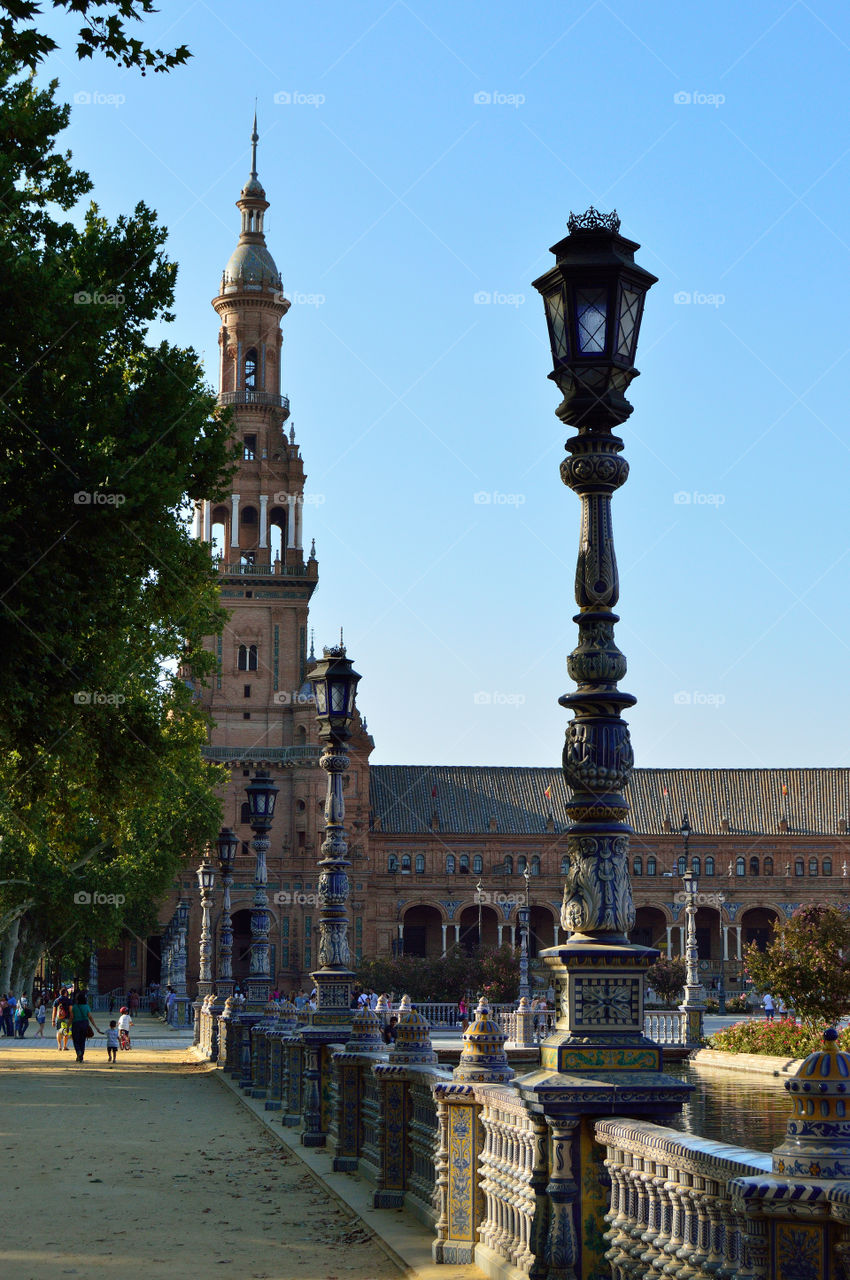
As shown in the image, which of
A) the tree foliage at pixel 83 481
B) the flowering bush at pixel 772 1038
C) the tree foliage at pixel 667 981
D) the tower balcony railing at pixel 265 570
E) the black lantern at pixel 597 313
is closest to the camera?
the black lantern at pixel 597 313

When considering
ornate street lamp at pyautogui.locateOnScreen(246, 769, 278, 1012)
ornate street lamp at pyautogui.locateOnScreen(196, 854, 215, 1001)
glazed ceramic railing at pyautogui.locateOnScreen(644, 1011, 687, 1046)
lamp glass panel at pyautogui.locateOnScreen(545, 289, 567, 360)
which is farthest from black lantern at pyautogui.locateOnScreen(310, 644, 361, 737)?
glazed ceramic railing at pyautogui.locateOnScreen(644, 1011, 687, 1046)

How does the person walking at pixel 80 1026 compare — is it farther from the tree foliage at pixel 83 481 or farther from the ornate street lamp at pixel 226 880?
the tree foliage at pixel 83 481

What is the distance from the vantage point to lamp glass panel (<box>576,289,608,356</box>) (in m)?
8.54

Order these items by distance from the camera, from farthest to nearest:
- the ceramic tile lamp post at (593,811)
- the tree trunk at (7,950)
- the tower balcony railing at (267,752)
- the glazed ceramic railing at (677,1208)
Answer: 1. the tower balcony railing at (267,752)
2. the tree trunk at (7,950)
3. the ceramic tile lamp post at (593,811)
4. the glazed ceramic railing at (677,1208)

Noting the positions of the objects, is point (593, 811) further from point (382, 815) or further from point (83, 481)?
point (382, 815)

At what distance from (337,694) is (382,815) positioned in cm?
8364

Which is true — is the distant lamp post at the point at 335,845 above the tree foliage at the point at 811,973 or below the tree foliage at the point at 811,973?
above

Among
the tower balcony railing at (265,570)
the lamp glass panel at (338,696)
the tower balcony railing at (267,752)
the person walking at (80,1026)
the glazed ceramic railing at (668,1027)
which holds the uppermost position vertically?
the tower balcony railing at (265,570)

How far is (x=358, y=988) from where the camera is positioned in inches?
2876

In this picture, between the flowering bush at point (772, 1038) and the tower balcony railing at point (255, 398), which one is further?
the tower balcony railing at point (255, 398)

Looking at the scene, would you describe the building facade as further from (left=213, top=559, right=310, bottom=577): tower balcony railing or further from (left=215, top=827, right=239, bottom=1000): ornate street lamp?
(left=215, top=827, right=239, bottom=1000): ornate street lamp

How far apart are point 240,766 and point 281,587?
10807 mm

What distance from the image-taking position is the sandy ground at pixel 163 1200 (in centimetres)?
975

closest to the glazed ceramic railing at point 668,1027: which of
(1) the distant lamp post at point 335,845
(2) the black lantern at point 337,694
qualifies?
(1) the distant lamp post at point 335,845
